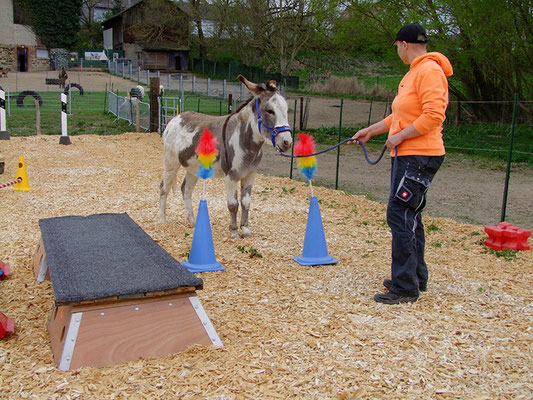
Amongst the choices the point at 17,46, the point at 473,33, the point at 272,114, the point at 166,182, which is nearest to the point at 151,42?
the point at 17,46

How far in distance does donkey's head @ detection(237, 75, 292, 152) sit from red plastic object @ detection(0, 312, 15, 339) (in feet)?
10.6

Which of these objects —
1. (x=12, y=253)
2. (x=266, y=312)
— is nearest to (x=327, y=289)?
(x=266, y=312)

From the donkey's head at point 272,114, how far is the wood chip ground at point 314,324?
4.40ft

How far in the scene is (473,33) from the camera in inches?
679

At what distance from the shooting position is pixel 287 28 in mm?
33219

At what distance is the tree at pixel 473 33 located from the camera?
16.5 metres

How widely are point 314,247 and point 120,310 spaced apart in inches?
110

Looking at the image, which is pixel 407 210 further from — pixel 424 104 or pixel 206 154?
pixel 206 154

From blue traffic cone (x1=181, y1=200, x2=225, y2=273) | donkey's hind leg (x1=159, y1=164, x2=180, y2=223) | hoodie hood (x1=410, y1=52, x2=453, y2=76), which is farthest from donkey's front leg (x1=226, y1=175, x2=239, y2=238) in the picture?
hoodie hood (x1=410, y1=52, x2=453, y2=76)

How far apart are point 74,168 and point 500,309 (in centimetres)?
959

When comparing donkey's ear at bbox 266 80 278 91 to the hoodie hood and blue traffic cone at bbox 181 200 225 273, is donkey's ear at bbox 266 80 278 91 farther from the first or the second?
the hoodie hood

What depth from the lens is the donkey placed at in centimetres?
615

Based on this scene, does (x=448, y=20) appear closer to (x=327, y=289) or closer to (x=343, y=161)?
(x=343, y=161)

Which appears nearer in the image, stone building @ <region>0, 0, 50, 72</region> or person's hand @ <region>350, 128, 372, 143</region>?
person's hand @ <region>350, 128, 372, 143</region>
